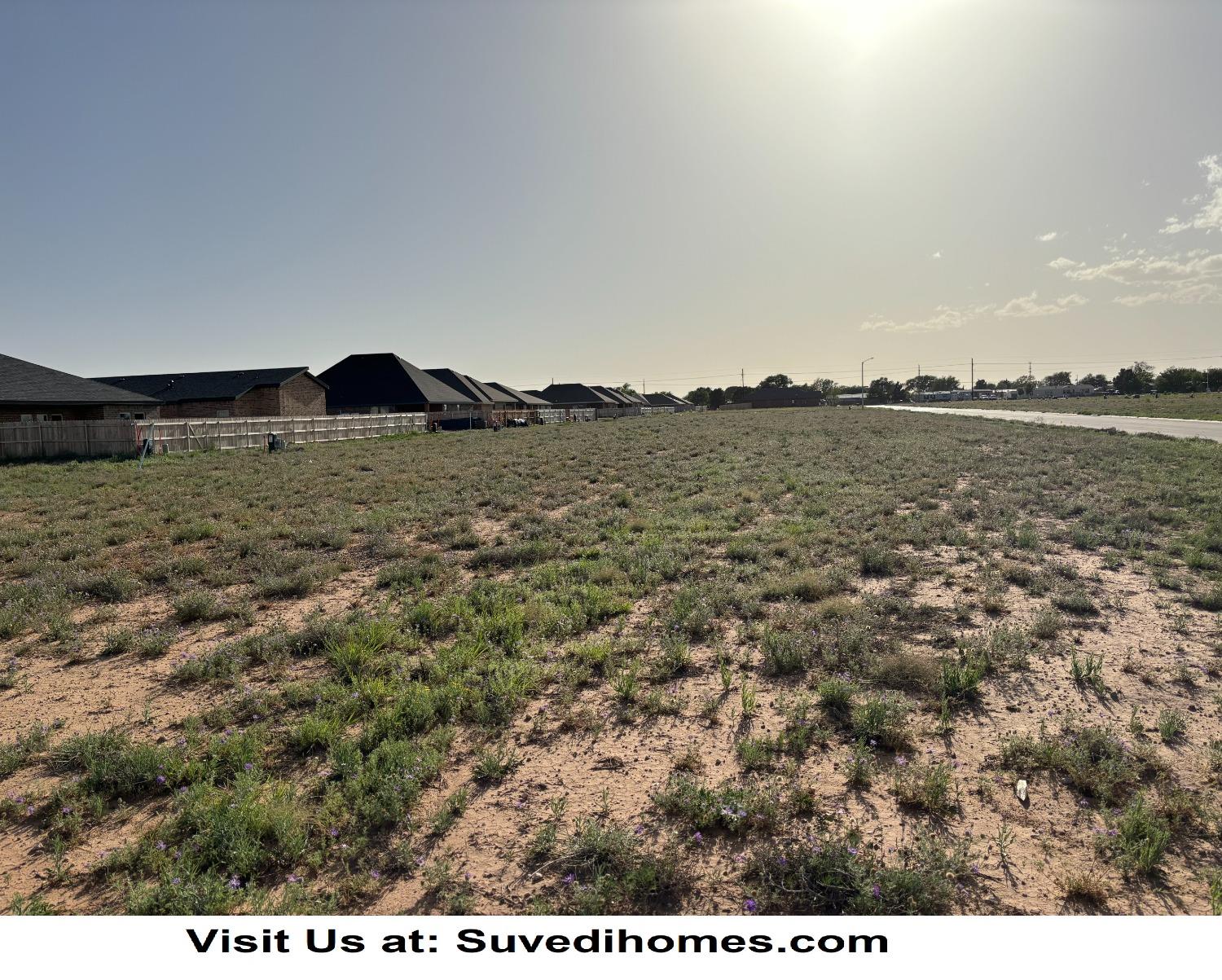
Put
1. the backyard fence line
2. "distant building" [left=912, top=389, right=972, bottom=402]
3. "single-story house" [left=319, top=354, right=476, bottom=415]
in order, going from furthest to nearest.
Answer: "distant building" [left=912, top=389, right=972, bottom=402] < "single-story house" [left=319, top=354, right=476, bottom=415] < the backyard fence line

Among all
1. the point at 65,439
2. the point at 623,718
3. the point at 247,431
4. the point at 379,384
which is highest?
the point at 379,384

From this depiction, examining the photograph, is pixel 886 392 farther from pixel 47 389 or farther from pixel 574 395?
pixel 47 389

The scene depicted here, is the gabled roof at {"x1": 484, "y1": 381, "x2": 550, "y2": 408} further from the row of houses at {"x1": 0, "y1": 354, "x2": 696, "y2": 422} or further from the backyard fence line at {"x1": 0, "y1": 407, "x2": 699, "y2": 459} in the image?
the backyard fence line at {"x1": 0, "y1": 407, "x2": 699, "y2": 459}

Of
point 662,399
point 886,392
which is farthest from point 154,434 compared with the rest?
point 886,392

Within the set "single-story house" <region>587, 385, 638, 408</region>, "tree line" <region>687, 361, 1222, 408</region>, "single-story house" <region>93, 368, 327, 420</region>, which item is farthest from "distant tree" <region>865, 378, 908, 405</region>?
"single-story house" <region>93, 368, 327, 420</region>

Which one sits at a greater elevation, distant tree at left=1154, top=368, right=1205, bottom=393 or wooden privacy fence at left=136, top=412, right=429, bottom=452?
distant tree at left=1154, top=368, right=1205, bottom=393

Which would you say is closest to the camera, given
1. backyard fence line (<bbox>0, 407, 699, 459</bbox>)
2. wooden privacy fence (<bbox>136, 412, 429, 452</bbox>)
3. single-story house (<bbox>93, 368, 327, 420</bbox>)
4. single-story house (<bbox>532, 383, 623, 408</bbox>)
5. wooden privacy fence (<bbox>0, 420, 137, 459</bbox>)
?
wooden privacy fence (<bbox>0, 420, 137, 459</bbox>)

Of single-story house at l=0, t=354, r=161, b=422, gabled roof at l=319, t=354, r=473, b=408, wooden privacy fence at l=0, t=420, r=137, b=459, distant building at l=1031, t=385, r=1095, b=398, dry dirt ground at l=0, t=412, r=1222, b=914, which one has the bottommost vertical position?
dry dirt ground at l=0, t=412, r=1222, b=914

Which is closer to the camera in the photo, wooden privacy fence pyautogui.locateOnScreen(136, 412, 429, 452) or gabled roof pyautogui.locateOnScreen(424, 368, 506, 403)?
wooden privacy fence pyautogui.locateOnScreen(136, 412, 429, 452)

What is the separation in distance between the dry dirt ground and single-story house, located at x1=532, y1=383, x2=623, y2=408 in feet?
331

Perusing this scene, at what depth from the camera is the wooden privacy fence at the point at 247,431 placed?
2797 cm

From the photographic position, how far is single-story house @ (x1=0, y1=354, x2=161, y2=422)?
2817 cm

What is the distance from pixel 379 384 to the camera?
59312 mm

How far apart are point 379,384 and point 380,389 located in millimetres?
970
